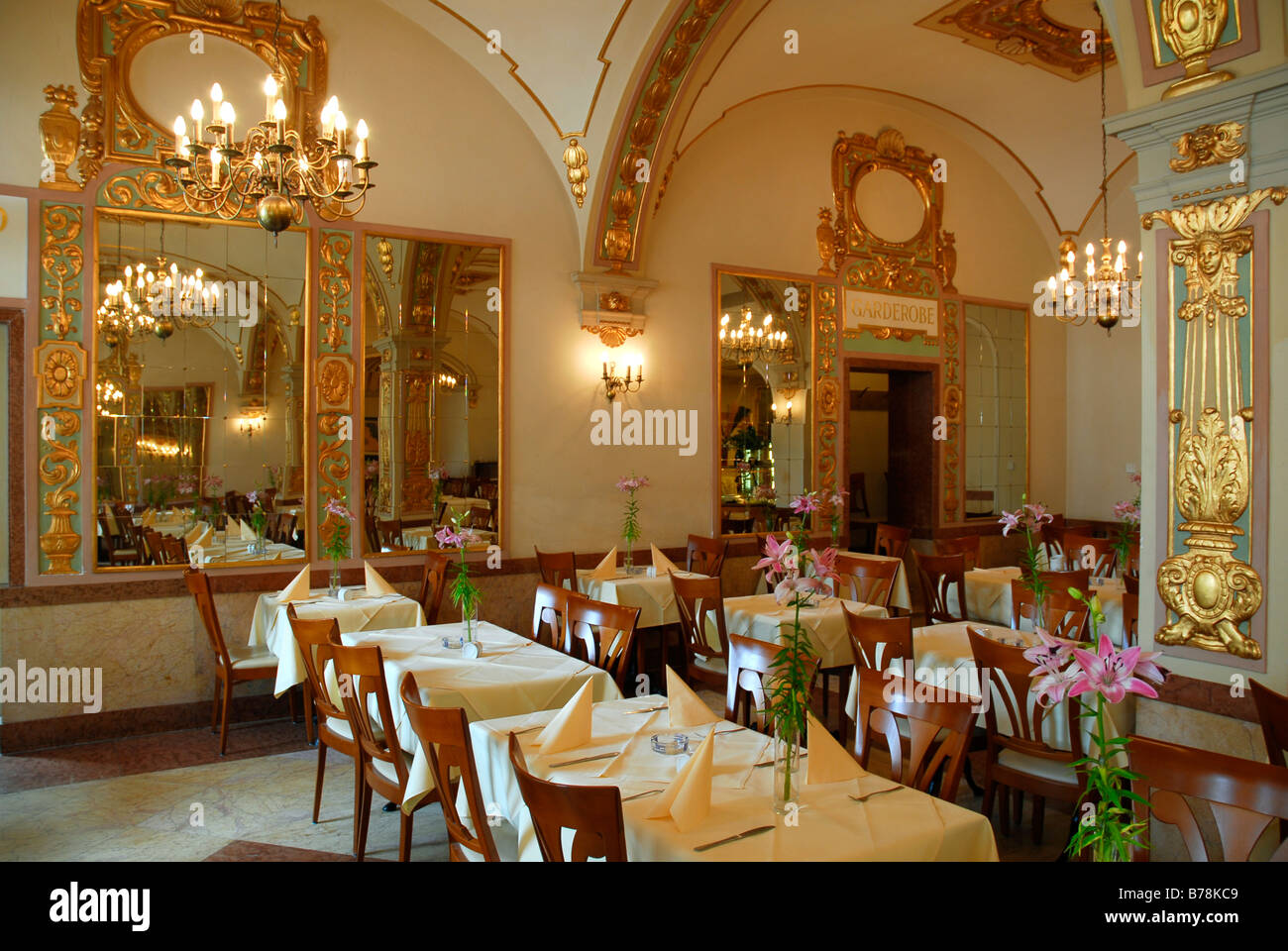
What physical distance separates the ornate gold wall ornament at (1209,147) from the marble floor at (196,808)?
2756 millimetres

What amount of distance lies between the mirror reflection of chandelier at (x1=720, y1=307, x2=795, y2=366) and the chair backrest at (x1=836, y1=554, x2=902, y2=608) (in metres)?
2.50

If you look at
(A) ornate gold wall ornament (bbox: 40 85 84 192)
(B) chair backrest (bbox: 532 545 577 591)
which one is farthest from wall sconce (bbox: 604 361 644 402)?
(A) ornate gold wall ornament (bbox: 40 85 84 192)

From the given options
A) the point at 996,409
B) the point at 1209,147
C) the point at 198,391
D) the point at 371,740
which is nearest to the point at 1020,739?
the point at 1209,147

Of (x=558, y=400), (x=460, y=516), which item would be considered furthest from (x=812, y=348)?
(x=460, y=516)

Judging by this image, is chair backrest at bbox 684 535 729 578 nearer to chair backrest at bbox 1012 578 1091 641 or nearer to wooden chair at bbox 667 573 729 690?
wooden chair at bbox 667 573 729 690

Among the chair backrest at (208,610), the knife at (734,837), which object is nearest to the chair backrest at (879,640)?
the knife at (734,837)

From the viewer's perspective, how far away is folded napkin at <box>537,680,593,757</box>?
289 centimetres

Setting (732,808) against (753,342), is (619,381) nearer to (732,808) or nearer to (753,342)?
(753,342)

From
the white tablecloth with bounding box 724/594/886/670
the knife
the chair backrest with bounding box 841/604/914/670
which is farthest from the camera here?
the white tablecloth with bounding box 724/594/886/670

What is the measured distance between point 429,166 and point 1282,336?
5.55 m

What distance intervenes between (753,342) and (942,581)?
2810 millimetres

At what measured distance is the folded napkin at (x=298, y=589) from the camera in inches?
221

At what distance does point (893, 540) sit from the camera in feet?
26.7

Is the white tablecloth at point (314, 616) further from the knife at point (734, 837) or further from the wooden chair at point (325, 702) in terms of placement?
the knife at point (734, 837)
